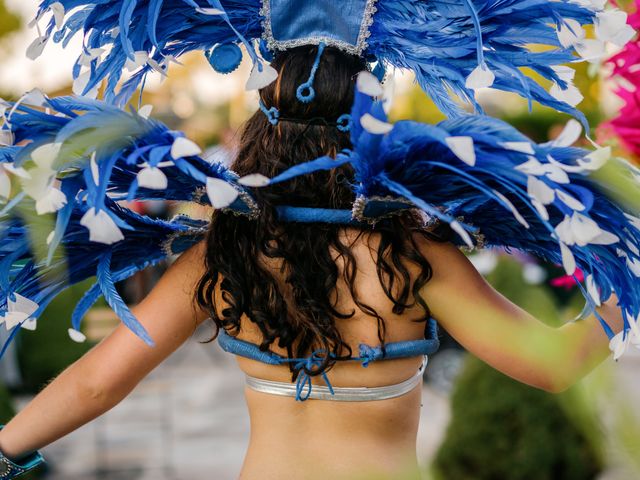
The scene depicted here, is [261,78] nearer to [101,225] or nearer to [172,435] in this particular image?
[101,225]

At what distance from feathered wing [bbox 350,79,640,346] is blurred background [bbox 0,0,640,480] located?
0.36ft

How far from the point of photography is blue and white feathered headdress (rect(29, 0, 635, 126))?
1519 millimetres

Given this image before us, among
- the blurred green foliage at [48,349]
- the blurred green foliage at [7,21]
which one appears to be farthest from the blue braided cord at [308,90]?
the blurred green foliage at [7,21]

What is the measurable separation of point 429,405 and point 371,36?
5.56 meters

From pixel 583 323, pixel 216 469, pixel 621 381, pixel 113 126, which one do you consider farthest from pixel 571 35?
pixel 216 469

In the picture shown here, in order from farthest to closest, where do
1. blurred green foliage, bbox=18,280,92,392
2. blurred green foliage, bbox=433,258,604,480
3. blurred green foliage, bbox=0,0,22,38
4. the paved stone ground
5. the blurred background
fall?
blurred green foliage, bbox=0,0,22,38, blurred green foliage, bbox=18,280,92,392, the paved stone ground, blurred green foliage, bbox=433,258,604,480, the blurred background

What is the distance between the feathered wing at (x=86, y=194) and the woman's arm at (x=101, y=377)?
10 cm

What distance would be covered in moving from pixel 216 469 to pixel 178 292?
403 cm

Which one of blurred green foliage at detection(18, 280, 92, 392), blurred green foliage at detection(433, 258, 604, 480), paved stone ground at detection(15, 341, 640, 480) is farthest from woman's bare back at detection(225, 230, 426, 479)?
blurred green foliage at detection(18, 280, 92, 392)

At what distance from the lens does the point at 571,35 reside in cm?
142

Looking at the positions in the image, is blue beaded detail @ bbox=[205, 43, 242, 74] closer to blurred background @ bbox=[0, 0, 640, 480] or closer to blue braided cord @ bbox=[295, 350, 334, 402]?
blurred background @ bbox=[0, 0, 640, 480]

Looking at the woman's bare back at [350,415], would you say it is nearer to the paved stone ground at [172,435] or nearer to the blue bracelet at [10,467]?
the blue bracelet at [10,467]

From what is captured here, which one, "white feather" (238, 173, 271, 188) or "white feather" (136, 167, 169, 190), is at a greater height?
"white feather" (136, 167, 169, 190)

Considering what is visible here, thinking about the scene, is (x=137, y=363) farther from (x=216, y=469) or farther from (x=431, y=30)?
(x=216, y=469)
